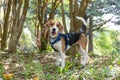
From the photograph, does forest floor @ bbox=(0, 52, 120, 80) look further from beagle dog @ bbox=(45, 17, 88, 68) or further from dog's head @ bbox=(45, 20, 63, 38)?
dog's head @ bbox=(45, 20, 63, 38)

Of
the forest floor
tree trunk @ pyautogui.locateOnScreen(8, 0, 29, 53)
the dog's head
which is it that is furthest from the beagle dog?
tree trunk @ pyautogui.locateOnScreen(8, 0, 29, 53)

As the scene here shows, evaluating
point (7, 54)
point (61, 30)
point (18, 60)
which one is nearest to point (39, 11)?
point (7, 54)

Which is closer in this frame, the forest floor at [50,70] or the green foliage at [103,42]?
the forest floor at [50,70]

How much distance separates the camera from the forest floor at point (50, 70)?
5.30 meters

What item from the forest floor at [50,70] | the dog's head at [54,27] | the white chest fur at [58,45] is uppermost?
the dog's head at [54,27]

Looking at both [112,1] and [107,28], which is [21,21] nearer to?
[112,1]

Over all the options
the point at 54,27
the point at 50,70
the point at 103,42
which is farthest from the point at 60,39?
the point at 103,42

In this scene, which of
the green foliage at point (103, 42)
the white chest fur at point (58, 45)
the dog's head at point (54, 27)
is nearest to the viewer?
the dog's head at point (54, 27)

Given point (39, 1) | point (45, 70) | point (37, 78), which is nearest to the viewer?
point (37, 78)

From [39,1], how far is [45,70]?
3.48 m

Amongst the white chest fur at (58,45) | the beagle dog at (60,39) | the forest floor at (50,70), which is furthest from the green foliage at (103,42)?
the white chest fur at (58,45)

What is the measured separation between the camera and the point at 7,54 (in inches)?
320

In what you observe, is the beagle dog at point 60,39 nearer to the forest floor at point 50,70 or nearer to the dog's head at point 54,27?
the dog's head at point 54,27

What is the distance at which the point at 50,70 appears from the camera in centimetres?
631
